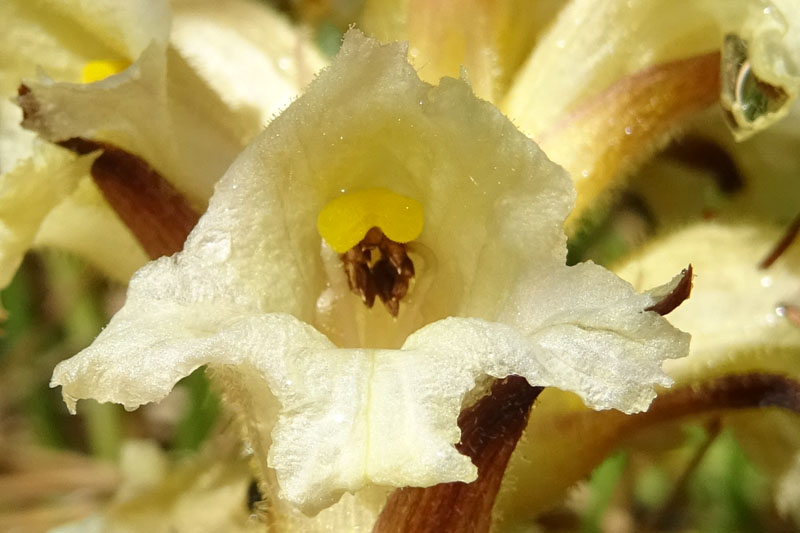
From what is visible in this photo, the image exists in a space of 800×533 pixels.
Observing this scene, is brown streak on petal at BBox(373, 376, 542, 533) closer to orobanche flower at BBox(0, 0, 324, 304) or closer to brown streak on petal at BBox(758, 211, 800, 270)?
orobanche flower at BBox(0, 0, 324, 304)

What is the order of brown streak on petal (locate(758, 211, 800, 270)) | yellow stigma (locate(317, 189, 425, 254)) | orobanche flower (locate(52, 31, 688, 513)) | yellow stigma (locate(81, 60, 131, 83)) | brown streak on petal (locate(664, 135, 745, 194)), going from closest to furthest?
orobanche flower (locate(52, 31, 688, 513)), yellow stigma (locate(317, 189, 425, 254)), yellow stigma (locate(81, 60, 131, 83)), brown streak on petal (locate(758, 211, 800, 270)), brown streak on petal (locate(664, 135, 745, 194))

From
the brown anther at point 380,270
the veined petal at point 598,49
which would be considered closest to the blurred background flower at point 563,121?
the veined petal at point 598,49

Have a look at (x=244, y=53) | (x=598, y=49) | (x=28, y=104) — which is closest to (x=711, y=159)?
(x=598, y=49)

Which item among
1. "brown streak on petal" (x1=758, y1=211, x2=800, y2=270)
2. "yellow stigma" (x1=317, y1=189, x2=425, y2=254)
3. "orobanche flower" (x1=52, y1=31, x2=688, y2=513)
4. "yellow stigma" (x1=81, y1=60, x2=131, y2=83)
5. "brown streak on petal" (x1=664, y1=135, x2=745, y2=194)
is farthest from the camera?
"brown streak on petal" (x1=664, y1=135, x2=745, y2=194)

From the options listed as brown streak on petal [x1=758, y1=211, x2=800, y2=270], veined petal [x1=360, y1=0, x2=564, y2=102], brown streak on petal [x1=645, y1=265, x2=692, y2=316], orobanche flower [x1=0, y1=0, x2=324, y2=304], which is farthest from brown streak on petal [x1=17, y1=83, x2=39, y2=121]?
brown streak on petal [x1=758, y1=211, x2=800, y2=270]

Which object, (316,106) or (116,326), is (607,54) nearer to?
(316,106)

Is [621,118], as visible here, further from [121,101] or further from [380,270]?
[121,101]

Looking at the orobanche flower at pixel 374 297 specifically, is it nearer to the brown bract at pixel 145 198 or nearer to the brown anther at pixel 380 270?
the brown anther at pixel 380 270
